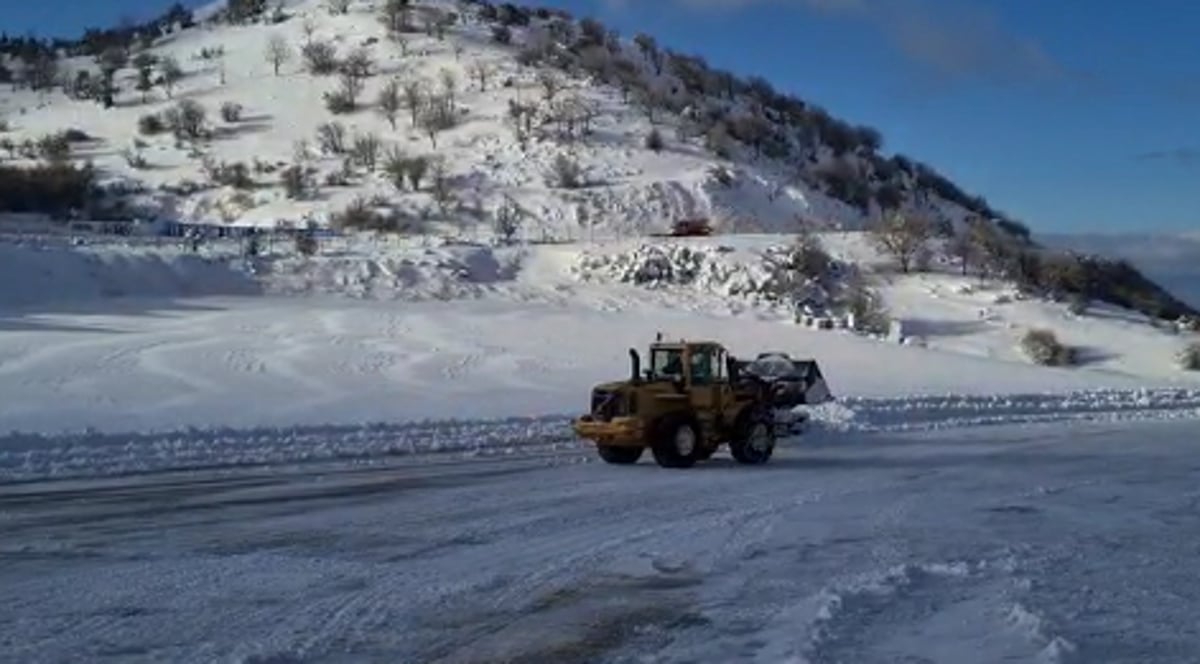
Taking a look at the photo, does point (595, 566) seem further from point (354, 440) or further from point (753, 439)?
point (354, 440)

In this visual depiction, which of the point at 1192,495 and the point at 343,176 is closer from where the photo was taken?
the point at 1192,495

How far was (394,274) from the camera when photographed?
186 feet

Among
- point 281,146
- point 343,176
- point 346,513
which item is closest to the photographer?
point 346,513

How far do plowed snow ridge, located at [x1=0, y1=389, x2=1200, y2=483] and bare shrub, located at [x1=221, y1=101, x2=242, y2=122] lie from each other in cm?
6897

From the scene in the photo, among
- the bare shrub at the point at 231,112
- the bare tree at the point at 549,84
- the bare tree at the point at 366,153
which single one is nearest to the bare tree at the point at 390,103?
the bare tree at the point at 366,153

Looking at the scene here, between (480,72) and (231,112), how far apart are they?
53.7 ft

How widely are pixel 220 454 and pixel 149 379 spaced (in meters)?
10.4

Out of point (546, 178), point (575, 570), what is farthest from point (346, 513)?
point (546, 178)

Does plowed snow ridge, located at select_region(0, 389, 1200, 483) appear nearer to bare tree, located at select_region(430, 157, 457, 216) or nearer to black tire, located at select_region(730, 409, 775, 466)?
black tire, located at select_region(730, 409, 775, 466)

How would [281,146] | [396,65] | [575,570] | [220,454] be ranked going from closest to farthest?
[575,570] → [220,454] → [281,146] → [396,65]

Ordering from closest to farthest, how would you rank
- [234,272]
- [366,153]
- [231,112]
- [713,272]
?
1. [234,272]
2. [713,272]
3. [366,153]
4. [231,112]

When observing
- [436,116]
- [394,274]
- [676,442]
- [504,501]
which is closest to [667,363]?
[676,442]

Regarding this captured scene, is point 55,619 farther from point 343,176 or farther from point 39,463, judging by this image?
point 343,176

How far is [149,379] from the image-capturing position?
33.7m
